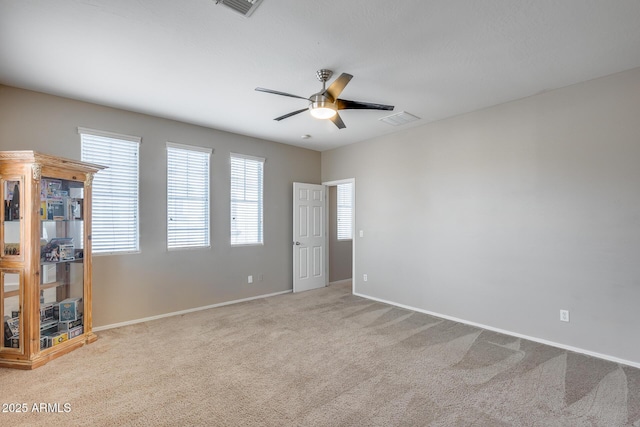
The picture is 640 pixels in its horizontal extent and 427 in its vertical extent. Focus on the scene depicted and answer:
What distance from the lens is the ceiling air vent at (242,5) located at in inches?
80.3

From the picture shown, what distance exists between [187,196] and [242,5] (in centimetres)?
317

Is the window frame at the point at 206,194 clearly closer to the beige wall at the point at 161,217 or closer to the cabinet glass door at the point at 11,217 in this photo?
the beige wall at the point at 161,217

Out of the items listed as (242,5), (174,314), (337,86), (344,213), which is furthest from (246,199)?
(242,5)

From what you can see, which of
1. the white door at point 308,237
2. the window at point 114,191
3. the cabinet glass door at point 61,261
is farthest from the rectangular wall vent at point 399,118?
the cabinet glass door at point 61,261

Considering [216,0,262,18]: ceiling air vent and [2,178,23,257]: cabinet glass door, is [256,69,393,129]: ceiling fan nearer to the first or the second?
[216,0,262,18]: ceiling air vent

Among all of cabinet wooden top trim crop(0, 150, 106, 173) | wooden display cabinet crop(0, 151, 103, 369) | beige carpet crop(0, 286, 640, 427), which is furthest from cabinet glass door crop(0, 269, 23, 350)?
cabinet wooden top trim crop(0, 150, 106, 173)

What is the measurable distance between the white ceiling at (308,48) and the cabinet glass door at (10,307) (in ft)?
6.66

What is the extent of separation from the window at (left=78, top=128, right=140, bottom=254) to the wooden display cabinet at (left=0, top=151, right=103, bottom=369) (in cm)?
44

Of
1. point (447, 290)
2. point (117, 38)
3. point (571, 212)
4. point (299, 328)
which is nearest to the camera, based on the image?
point (117, 38)

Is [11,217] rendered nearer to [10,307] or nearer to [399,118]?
[10,307]

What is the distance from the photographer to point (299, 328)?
3967 mm

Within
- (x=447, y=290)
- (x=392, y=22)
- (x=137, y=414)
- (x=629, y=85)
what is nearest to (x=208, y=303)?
(x=137, y=414)

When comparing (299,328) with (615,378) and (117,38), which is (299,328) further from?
(117,38)

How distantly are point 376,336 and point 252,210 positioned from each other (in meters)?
2.98
